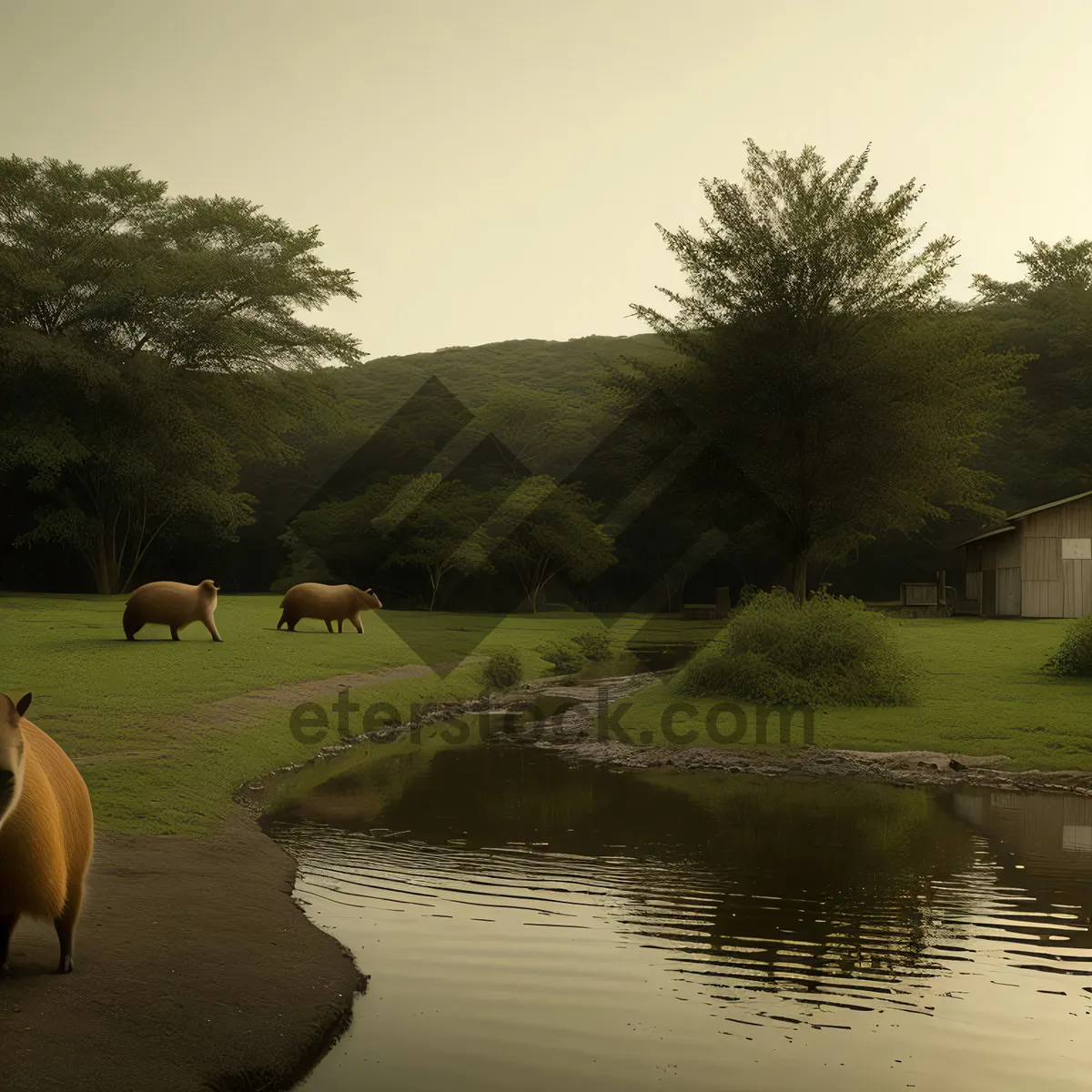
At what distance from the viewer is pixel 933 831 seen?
13.1 metres

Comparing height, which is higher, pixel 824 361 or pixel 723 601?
pixel 824 361

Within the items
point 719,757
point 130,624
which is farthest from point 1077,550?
point 130,624

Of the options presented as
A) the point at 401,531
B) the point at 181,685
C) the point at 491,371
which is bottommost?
the point at 181,685

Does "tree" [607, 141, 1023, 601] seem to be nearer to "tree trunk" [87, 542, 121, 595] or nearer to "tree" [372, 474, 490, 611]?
"tree" [372, 474, 490, 611]

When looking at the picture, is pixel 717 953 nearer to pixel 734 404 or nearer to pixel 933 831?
pixel 933 831

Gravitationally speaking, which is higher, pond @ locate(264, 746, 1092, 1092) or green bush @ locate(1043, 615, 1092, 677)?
green bush @ locate(1043, 615, 1092, 677)

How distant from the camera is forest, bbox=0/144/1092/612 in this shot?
30.3 metres

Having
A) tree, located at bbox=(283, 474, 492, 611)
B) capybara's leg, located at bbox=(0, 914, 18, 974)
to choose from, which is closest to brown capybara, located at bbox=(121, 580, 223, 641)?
capybara's leg, located at bbox=(0, 914, 18, 974)

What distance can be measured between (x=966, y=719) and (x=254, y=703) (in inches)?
482

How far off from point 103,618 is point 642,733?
1840 centimetres

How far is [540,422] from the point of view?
69.5 meters

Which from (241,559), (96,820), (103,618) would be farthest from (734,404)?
(241,559)

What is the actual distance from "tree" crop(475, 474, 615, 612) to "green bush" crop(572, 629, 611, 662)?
18.2 metres

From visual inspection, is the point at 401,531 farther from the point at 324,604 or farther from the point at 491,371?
the point at 491,371
